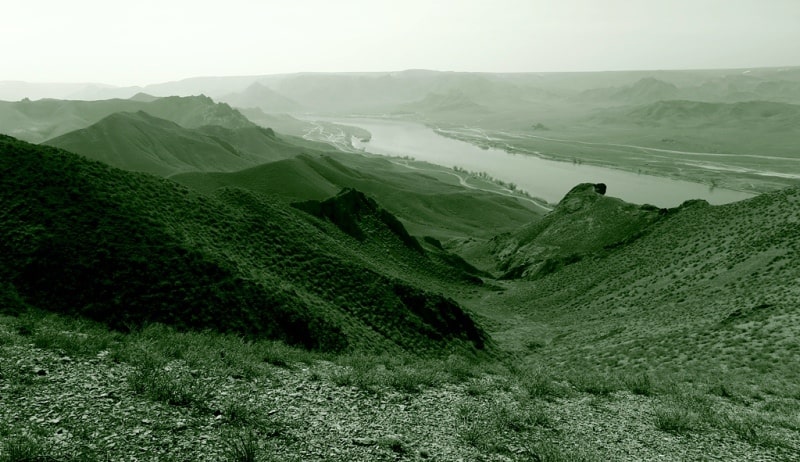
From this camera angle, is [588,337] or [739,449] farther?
[588,337]

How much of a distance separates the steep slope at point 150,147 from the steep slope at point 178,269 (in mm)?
48467

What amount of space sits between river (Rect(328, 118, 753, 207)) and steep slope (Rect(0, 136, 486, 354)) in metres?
82.9

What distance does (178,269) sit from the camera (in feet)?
50.0

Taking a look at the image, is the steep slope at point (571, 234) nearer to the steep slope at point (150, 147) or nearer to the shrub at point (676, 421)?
the shrub at point (676, 421)

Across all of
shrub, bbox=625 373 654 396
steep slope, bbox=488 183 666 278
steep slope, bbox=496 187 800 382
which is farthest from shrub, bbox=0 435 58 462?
steep slope, bbox=488 183 666 278

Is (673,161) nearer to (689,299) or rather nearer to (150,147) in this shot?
(150,147)

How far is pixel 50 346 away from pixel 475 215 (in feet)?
226

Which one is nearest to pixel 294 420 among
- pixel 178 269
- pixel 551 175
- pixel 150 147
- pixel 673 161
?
pixel 178 269

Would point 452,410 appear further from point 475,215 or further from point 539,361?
point 475,215

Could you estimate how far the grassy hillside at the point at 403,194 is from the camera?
2060 inches

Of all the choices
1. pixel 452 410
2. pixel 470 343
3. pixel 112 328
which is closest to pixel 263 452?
pixel 452 410

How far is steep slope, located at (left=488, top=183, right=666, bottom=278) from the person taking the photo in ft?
132

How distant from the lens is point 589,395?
12047 millimetres

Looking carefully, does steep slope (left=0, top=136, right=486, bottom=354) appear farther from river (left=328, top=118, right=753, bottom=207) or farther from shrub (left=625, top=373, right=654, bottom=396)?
river (left=328, top=118, right=753, bottom=207)
